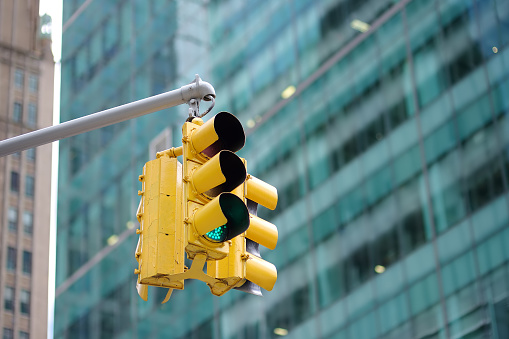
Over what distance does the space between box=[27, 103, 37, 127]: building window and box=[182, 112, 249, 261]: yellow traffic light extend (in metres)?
94.2

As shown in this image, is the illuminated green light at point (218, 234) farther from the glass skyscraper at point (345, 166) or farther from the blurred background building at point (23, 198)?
the blurred background building at point (23, 198)

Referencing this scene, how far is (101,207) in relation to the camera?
54625mm

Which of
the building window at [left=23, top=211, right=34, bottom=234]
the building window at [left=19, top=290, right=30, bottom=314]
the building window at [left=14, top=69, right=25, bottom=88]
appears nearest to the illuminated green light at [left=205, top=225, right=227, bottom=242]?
the building window at [left=19, top=290, right=30, bottom=314]

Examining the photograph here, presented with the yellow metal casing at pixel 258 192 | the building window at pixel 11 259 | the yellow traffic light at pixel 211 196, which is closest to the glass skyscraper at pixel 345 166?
the yellow metal casing at pixel 258 192

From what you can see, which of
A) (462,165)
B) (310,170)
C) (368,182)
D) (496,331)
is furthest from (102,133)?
(496,331)

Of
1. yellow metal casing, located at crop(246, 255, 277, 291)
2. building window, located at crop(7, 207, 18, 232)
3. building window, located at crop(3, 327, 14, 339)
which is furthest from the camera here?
building window, located at crop(7, 207, 18, 232)

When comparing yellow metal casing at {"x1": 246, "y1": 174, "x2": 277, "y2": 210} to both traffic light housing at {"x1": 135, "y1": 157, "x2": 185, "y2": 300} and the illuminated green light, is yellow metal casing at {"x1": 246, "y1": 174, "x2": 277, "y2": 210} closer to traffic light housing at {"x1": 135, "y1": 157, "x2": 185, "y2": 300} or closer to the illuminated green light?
traffic light housing at {"x1": 135, "y1": 157, "x2": 185, "y2": 300}

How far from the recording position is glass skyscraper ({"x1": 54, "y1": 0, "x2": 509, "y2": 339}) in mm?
34938

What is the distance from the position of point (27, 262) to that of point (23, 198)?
6347mm

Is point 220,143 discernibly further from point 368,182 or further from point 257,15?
point 257,15

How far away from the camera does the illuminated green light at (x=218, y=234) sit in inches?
305

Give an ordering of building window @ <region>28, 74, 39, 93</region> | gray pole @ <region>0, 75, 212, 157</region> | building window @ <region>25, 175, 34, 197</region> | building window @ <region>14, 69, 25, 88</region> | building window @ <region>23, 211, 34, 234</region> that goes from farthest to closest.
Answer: building window @ <region>28, 74, 39, 93</region>
building window @ <region>25, 175, 34, 197</region>
building window @ <region>14, 69, 25, 88</region>
building window @ <region>23, 211, 34, 234</region>
gray pole @ <region>0, 75, 212, 157</region>

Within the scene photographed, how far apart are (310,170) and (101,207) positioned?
16.2 metres

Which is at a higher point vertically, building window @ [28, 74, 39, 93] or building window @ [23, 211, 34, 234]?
building window @ [28, 74, 39, 93]
